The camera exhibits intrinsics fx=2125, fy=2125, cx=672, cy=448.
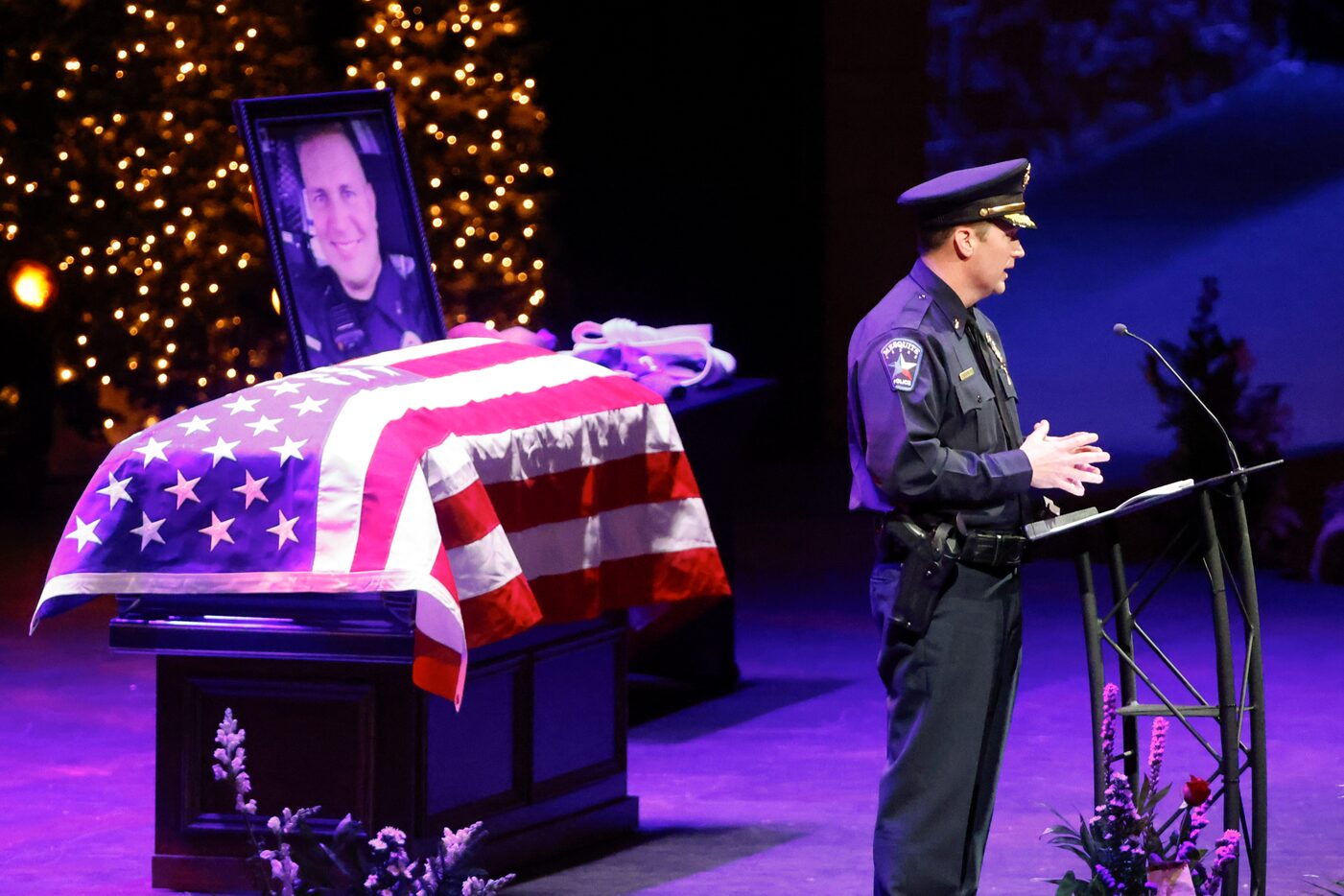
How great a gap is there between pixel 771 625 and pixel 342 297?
12.0 feet

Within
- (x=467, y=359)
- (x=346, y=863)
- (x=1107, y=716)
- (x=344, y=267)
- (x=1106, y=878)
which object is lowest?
(x=1106, y=878)

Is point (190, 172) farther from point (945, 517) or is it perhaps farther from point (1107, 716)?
point (1107, 716)

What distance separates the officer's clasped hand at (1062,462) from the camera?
12.6 feet

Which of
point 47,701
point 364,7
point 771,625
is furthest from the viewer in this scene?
point 364,7

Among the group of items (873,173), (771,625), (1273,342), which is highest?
(873,173)

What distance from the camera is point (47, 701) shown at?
7.50 meters

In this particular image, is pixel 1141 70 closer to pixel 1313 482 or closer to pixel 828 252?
pixel 1313 482

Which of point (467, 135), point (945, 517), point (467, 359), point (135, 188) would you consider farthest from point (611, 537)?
point (467, 135)

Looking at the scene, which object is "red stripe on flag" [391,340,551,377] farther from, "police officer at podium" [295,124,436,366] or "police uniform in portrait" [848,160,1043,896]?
"police uniform in portrait" [848,160,1043,896]

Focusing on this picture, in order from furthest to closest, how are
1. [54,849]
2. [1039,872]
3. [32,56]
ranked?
[32,56]
[54,849]
[1039,872]

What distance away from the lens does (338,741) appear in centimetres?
477

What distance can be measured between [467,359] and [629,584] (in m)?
0.74

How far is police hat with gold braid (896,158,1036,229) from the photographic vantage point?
12.9 ft

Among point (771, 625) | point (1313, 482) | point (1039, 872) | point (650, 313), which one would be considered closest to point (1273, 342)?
point (1313, 482)
